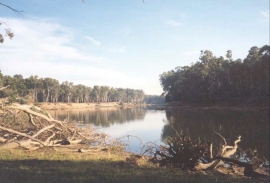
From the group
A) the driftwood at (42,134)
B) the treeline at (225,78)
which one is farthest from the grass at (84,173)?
the treeline at (225,78)

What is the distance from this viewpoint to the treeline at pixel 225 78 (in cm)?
6331

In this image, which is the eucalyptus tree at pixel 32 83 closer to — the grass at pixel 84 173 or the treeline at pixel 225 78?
the treeline at pixel 225 78

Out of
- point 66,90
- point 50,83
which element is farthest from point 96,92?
point 50,83

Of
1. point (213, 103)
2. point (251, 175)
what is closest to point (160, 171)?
point (251, 175)

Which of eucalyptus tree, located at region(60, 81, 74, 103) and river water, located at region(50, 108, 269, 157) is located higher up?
eucalyptus tree, located at region(60, 81, 74, 103)

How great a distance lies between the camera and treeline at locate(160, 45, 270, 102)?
2493 inches

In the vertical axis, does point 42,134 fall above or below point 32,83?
below

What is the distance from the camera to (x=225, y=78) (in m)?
78.0

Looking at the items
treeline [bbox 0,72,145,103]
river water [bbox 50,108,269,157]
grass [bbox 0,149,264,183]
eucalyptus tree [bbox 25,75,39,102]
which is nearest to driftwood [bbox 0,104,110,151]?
grass [bbox 0,149,264,183]

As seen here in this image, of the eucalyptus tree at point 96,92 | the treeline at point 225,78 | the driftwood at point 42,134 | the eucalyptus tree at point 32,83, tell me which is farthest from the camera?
the eucalyptus tree at point 96,92

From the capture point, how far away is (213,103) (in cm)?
7675

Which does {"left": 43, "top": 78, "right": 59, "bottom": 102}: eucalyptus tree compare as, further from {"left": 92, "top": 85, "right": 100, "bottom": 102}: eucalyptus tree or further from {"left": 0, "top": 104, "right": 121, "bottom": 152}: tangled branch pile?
{"left": 0, "top": 104, "right": 121, "bottom": 152}: tangled branch pile

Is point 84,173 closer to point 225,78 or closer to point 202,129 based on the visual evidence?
point 202,129

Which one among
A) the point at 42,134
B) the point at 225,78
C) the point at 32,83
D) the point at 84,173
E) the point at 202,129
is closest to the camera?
the point at 84,173
